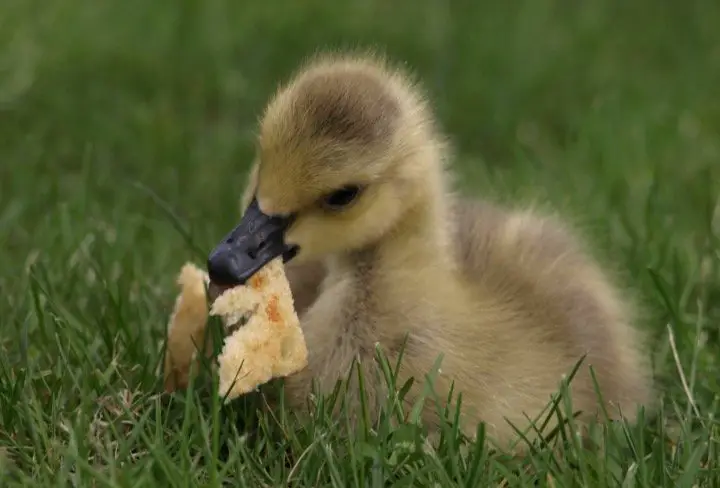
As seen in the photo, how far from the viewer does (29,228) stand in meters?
2.85

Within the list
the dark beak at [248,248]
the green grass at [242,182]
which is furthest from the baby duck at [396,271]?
the green grass at [242,182]

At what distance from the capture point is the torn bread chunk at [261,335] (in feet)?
6.01

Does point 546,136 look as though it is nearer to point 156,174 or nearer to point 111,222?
point 156,174

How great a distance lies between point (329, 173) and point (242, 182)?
4.88ft

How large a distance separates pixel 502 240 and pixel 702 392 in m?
0.43

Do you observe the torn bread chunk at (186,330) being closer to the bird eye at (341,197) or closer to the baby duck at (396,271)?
the baby duck at (396,271)

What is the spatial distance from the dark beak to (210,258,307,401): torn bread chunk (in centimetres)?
4

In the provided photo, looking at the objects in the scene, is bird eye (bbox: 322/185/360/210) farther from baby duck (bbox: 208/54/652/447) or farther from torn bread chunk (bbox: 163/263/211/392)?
torn bread chunk (bbox: 163/263/211/392)

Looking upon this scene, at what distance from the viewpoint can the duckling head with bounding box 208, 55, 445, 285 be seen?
183 cm

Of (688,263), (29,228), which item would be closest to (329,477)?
(688,263)

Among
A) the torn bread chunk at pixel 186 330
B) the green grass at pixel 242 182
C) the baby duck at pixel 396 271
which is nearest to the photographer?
the green grass at pixel 242 182

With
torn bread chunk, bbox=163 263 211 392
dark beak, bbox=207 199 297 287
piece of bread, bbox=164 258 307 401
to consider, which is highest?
dark beak, bbox=207 199 297 287

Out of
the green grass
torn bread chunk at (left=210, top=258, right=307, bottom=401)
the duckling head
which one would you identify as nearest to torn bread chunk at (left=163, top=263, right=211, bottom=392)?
the green grass

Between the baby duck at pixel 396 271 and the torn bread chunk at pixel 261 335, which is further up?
the baby duck at pixel 396 271
